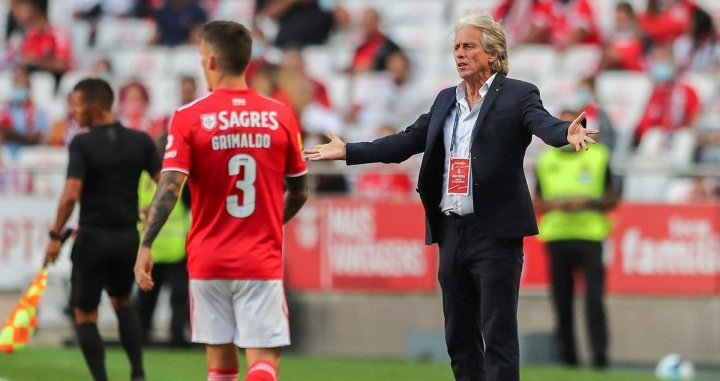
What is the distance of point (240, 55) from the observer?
8094mm

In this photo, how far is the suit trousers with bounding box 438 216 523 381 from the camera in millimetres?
7965

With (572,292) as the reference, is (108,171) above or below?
above

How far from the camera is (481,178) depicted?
26.1 feet

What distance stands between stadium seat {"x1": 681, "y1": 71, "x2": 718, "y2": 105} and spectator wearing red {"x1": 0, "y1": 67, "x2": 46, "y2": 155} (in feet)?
26.9

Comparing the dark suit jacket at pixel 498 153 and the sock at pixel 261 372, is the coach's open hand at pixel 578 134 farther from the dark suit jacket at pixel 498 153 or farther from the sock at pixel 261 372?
the sock at pixel 261 372

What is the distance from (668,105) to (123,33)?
905cm

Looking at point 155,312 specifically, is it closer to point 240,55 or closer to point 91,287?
point 91,287

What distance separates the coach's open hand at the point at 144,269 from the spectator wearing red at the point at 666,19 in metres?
13.4

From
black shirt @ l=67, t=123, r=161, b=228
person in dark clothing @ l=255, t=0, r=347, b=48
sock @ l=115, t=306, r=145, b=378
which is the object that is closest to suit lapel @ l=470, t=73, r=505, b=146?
black shirt @ l=67, t=123, r=161, b=228

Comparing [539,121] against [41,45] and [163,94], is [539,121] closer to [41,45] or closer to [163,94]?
[163,94]

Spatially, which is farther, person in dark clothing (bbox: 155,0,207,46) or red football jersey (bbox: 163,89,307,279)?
person in dark clothing (bbox: 155,0,207,46)

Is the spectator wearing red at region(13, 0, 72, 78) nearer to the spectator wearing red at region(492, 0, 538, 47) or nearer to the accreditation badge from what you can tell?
the spectator wearing red at region(492, 0, 538, 47)

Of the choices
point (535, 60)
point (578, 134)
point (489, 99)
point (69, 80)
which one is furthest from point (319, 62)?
point (578, 134)

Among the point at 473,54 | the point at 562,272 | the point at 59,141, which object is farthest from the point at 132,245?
the point at 59,141
